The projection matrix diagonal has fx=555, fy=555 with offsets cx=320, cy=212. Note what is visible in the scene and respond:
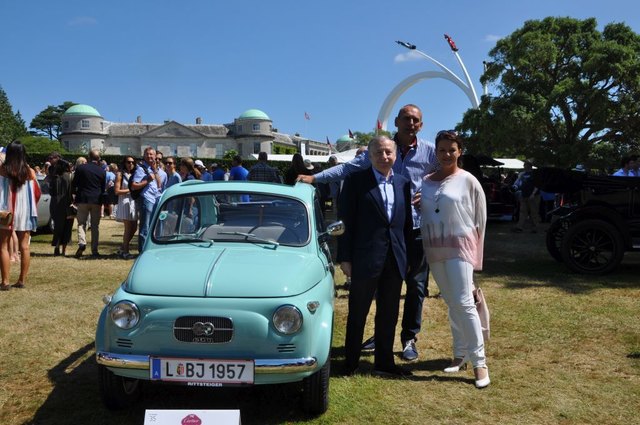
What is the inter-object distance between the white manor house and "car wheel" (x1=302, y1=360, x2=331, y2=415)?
4329 inches

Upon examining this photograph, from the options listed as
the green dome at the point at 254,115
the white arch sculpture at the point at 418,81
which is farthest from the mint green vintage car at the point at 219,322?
the green dome at the point at 254,115

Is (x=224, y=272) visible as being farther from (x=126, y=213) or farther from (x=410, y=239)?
(x=126, y=213)

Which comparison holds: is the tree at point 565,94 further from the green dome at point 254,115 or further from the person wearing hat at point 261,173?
the green dome at point 254,115

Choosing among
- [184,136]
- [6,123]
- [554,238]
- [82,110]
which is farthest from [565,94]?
[82,110]

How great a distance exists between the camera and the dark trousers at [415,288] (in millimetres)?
4719

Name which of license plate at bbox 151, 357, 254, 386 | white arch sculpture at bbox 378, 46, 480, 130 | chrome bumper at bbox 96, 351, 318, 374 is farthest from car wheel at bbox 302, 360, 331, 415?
white arch sculpture at bbox 378, 46, 480, 130

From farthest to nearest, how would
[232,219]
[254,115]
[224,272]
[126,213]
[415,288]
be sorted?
1. [254,115]
2. [126,213]
3. [415,288]
4. [232,219]
5. [224,272]

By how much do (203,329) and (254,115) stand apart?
115 m

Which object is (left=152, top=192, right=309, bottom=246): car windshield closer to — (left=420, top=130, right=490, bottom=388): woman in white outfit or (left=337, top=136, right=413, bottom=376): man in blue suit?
(left=337, top=136, right=413, bottom=376): man in blue suit

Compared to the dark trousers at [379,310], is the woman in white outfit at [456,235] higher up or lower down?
higher up

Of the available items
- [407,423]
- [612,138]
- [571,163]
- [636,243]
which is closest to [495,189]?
[571,163]

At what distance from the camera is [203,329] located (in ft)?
10.9

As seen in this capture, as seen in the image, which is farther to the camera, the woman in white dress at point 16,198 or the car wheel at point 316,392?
the woman in white dress at point 16,198

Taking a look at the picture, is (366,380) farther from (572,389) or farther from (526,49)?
(526,49)
